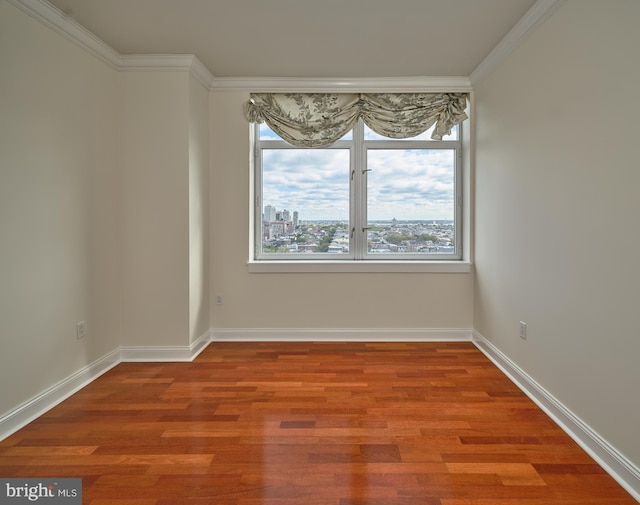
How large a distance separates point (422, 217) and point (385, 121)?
1.04 m

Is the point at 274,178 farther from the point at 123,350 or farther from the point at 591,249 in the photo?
the point at 591,249

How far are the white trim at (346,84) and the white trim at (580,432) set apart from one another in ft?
8.23

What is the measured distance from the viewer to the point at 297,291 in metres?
3.76

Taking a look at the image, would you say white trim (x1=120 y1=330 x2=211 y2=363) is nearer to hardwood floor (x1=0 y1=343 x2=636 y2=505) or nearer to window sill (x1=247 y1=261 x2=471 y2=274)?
hardwood floor (x1=0 y1=343 x2=636 y2=505)

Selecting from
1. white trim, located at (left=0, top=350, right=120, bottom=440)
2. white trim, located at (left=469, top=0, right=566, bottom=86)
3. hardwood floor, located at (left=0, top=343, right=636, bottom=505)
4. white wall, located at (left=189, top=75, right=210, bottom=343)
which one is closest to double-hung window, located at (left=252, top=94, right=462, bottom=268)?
white wall, located at (left=189, top=75, right=210, bottom=343)

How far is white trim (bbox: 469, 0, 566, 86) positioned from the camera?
2.31m

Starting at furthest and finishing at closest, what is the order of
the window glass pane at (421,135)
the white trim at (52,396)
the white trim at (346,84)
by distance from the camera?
the window glass pane at (421,135), the white trim at (346,84), the white trim at (52,396)

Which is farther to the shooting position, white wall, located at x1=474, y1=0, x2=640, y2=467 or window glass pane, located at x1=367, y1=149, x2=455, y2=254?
window glass pane, located at x1=367, y1=149, x2=455, y2=254

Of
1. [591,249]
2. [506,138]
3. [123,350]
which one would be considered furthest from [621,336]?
[123,350]

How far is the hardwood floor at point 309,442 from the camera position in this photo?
5.43 ft

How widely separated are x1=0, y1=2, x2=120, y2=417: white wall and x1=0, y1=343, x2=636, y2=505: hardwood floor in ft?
1.27

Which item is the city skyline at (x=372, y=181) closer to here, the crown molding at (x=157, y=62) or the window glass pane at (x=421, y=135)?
the window glass pane at (x=421, y=135)

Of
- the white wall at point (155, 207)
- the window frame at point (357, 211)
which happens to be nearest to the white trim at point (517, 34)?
the window frame at point (357, 211)

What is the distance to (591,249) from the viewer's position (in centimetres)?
196
